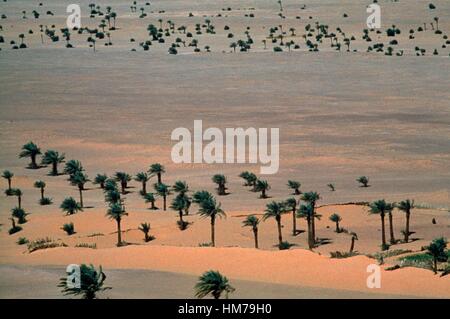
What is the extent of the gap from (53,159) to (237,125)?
1599 cm

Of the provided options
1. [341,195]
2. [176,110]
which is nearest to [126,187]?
[341,195]

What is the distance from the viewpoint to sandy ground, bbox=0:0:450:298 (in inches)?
1359

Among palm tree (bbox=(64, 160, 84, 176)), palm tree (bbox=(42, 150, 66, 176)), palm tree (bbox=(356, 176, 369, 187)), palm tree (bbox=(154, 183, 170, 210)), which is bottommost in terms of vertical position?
palm tree (bbox=(154, 183, 170, 210))

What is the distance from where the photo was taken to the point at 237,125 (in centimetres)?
7288

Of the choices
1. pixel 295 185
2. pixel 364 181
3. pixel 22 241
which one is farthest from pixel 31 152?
pixel 364 181

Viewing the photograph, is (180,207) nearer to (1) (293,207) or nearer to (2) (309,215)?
(1) (293,207)

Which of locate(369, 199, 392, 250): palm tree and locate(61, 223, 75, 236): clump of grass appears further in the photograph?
locate(61, 223, 75, 236): clump of grass

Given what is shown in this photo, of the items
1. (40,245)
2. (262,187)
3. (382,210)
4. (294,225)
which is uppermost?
(262,187)

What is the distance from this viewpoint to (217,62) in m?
101

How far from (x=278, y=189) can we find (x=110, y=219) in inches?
464

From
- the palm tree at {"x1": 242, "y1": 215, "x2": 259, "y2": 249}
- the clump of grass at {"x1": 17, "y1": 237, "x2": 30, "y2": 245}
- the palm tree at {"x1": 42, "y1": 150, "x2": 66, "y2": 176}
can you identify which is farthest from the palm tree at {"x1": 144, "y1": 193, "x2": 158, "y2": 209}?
the clump of grass at {"x1": 17, "y1": 237, "x2": 30, "y2": 245}

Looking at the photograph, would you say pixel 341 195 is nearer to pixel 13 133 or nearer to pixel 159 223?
pixel 159 223

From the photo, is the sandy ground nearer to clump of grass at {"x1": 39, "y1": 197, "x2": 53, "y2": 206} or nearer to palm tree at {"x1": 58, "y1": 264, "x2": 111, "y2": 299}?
clump of grass at {"x1": 39, "y1": 197, "x2": 53, "y2": 206}

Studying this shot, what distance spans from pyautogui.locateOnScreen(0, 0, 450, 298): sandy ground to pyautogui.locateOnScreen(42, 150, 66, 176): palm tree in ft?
2.61
